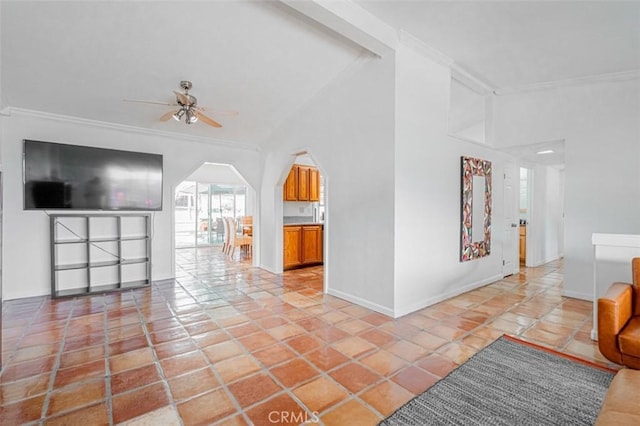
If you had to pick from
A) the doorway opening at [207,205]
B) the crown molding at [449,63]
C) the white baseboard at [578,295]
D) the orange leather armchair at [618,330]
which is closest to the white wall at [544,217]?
the white baseboard at [578,295]

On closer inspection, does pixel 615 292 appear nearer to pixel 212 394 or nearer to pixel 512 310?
pixel 512 310

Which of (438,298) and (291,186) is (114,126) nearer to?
(291,186)

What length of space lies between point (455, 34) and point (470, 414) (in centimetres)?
366

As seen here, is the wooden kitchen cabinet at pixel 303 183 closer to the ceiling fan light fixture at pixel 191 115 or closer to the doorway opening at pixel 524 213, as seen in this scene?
the ceiling fan light fixture at pixel 191 115

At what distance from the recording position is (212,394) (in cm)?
A: 202

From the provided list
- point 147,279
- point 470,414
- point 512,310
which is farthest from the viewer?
point 147,279

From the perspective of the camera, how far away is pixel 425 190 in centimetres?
369

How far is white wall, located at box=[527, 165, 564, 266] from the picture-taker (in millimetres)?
6160

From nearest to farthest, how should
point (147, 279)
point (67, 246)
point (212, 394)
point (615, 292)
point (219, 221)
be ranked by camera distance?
point (212, 394) → point (615, 292) → point (67, 246) → point (147, 279) → point (219, 221)

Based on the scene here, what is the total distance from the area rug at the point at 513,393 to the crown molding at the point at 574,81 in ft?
12.3

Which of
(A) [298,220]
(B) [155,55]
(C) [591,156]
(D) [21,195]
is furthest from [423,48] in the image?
(D) [21,195]

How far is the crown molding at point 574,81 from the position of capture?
3.78m

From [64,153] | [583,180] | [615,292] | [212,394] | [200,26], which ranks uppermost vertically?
[200,26]

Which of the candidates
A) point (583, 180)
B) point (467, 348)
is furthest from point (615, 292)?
point (583, 180)
